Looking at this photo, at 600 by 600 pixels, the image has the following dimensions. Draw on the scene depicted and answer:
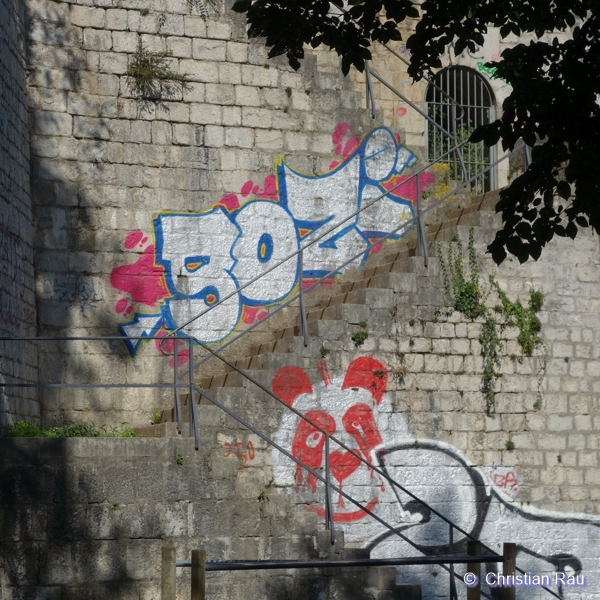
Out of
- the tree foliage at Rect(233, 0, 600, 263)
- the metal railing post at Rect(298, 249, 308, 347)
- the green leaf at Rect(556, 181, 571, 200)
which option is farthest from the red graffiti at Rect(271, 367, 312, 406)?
the green leaf at Rect(556, 181, 571, 200)

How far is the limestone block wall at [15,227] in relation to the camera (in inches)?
432

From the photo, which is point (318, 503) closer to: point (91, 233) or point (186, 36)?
point (91, 233)

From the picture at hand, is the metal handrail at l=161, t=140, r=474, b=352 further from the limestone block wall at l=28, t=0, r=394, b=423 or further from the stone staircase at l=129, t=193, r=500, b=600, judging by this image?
the limestone block wall at l=28, t=0, r=394, b=423

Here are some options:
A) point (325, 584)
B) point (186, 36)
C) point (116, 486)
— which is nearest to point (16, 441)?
point (116, 486)

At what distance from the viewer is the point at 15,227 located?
11.5 m

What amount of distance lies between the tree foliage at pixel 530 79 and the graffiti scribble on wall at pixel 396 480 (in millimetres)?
3860

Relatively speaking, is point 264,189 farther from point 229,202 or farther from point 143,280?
point 143,280

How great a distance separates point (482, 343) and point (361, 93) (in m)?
3.50

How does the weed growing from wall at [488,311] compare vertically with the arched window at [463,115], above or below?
below

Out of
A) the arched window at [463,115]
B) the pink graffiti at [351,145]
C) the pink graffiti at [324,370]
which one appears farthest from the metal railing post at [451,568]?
the arched window at [463,115]

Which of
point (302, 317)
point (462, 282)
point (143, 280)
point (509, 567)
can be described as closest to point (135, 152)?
point (143, 280)

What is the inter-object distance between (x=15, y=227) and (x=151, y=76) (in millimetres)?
2545

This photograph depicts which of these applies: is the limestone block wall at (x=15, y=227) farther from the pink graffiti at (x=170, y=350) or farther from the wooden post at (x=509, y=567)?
the wooden post at (x=509, y=567)

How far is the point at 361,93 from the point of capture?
1427cm
